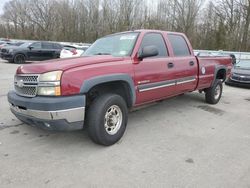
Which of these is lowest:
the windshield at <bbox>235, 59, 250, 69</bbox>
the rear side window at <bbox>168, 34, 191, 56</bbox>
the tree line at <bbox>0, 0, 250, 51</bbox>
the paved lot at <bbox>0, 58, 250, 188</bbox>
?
the paved lot at <bbox>0, 58, 250, 188</bbox>

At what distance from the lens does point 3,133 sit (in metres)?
4.36

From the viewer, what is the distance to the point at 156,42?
4938 millimetres

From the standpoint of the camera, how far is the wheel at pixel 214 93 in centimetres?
686

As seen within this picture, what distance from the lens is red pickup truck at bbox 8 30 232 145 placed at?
3320 millimetres

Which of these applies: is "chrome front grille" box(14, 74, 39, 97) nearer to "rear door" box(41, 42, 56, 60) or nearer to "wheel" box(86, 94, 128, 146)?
"wheel" box(86, 94, 128, 146)

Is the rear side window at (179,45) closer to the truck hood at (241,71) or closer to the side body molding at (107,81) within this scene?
the side body molding at (107,81)

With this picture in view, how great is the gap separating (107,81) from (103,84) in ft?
0.43

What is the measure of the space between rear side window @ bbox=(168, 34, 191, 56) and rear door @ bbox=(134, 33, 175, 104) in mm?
358

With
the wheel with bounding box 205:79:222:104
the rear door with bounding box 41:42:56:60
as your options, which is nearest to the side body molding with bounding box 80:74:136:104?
the wheel with bounding box 205:79:222:104

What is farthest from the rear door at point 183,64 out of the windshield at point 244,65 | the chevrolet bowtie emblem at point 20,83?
the windshield at point 244,65

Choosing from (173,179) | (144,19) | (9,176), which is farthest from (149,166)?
(144,19)

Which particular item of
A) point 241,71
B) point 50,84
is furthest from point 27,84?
point 241,71

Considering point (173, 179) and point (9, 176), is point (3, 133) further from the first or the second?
point (173, 179)

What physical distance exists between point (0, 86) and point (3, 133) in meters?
4.83
